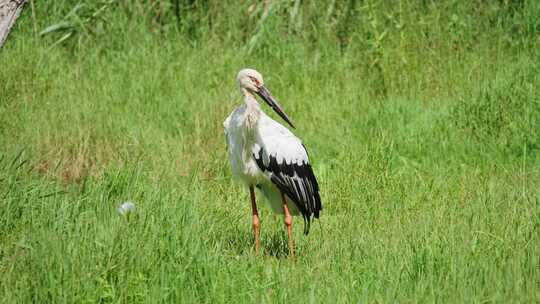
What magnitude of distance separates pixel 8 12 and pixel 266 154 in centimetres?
191

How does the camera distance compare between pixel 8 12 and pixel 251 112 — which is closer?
pixel 8 12

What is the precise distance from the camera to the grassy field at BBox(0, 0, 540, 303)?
4.21 m

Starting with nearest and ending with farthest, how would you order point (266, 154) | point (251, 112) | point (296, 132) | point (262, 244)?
point (251, 112)
point (266, 154)
point (262, 244)
point (296, 132)

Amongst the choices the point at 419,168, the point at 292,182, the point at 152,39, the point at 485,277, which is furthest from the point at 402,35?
the point at 485,277

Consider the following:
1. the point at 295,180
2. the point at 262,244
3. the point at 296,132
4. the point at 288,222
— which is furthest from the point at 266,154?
the point at 296,132

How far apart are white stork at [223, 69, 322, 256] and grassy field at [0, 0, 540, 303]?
0.81ft

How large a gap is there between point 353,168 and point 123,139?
1633 mm

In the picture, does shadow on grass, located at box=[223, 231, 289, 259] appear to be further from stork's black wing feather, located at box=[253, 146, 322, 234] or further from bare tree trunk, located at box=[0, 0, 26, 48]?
bare tree trunk, located at box=[0, 0, 26, 48]

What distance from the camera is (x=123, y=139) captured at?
6.62 metres

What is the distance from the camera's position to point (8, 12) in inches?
149

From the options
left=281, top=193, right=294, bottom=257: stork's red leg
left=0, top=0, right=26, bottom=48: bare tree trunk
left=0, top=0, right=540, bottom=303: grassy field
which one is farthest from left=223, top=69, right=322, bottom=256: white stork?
left=0, top=0, right=26, bottom=48: bare tree trunk

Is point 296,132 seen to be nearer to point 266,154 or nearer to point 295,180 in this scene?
point 295,180

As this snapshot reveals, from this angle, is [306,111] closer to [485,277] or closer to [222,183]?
[222,183]

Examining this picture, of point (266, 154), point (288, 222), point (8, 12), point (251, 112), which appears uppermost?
point (8, 12)
